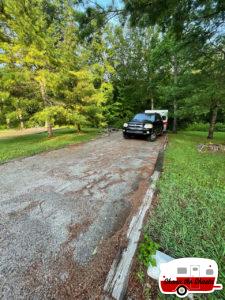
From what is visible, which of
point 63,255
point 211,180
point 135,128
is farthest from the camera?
point 135,128

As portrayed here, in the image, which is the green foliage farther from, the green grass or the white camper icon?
the white camper icon

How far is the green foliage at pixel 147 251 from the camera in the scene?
2136 mm

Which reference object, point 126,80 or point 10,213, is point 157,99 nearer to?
point 126,80

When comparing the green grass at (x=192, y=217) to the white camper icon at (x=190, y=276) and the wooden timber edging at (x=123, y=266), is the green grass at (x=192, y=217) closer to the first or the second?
the wooden timber edging at (x=123, y=266)

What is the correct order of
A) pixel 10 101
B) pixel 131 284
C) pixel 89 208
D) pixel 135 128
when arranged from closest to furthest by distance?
1. pixel 131 284
2. pixel 89 208
3. pixel 10 101
4. pixel 135 128

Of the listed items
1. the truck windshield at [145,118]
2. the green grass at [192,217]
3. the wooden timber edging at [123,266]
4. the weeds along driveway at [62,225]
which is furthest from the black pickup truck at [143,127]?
the wooden timber edging at [123,266]

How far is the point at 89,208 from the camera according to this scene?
11.5 ft

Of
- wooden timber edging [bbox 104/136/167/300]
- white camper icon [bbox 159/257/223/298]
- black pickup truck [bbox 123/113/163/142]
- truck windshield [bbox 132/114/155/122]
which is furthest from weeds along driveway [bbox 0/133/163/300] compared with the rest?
truck windshield [bbox 132/114/155/122]

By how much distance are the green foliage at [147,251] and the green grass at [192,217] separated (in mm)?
118

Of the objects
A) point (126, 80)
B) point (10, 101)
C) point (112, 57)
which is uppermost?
point (112, 57)

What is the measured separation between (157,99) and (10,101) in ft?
62.9

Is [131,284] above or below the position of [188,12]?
below

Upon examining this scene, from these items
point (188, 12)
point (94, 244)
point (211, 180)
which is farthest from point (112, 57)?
point (94, 244)

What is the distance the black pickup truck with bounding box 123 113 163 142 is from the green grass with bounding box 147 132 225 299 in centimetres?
657
